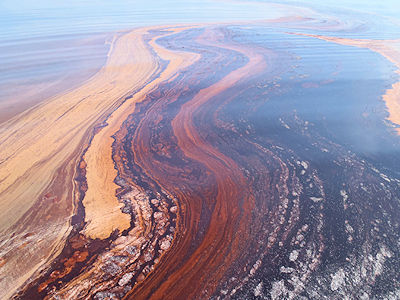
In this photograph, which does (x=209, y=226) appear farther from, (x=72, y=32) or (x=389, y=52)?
(x=72, y=32)

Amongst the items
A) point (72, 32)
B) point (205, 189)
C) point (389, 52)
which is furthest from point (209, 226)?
point (72, 32)

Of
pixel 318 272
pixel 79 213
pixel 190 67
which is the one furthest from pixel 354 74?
pixel 79 213

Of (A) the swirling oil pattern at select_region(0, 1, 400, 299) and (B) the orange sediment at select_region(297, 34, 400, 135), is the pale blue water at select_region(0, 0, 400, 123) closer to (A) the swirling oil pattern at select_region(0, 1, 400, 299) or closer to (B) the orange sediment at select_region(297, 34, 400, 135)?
(A) the swirling oil pattern at select_region(0, 1, 400, 299)

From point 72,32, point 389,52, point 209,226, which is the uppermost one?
point 72,32

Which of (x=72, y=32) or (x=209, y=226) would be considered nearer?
(x=209, y=226)

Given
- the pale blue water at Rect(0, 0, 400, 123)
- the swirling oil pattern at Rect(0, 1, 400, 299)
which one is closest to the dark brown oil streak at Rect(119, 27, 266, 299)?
the swirling oil pattern at Rect(0, 1, 400, 299)

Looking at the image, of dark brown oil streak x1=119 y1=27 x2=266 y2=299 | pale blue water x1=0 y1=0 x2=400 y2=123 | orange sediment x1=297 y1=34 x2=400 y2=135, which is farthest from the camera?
pale blue water x1=0 y1=0 x2=400 y2=123

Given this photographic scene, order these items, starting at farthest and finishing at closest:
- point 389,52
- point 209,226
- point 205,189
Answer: point 389,52 < point 205,189 < point 209,226

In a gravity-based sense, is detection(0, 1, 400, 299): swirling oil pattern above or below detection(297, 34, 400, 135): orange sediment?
above
